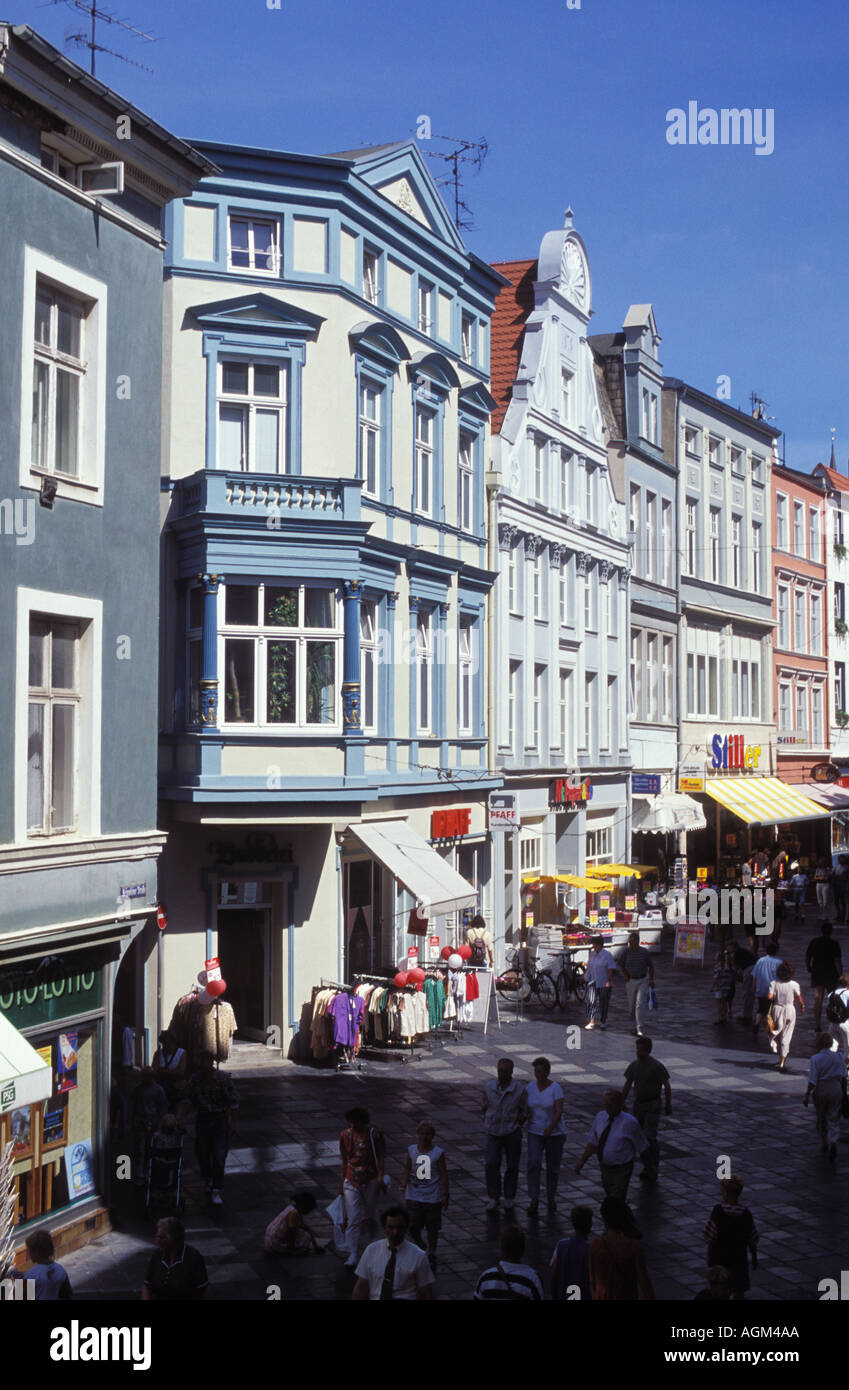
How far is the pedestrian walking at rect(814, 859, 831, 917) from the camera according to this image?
4434 cm

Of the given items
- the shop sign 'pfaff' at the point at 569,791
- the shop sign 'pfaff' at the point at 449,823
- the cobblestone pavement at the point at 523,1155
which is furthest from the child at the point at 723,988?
the shop sign 'pfaff' at the point at 569,791

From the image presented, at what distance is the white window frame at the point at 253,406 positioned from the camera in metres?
23.9

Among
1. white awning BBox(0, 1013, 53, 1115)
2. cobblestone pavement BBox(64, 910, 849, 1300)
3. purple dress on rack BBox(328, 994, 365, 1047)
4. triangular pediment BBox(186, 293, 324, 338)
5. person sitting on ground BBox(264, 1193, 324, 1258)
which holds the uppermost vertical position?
triangular pediment BBox(186, 293, 324, 338)

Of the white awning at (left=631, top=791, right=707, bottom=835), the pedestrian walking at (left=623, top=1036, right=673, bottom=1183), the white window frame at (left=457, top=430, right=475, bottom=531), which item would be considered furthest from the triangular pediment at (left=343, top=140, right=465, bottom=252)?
the white awning at (left=631, top=791, right=707, bottom=835)

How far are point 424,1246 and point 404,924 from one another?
1361 cm

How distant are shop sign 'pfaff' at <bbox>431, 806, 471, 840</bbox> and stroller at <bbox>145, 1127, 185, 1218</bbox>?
44.9ft

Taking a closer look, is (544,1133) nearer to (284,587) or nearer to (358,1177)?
(358,1177)

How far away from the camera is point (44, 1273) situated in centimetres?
1031

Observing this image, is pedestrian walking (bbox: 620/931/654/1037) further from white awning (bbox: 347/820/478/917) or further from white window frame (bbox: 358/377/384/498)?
white window frame (bbox: 358/377/384/498)

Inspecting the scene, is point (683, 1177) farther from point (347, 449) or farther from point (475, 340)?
point (475, 340)

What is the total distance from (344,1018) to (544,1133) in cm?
763

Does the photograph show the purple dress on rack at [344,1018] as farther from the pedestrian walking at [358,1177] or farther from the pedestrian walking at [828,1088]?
the pedestrian walking at [358,1177]

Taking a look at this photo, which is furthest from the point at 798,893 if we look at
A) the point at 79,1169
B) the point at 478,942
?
the point at 79,1169
